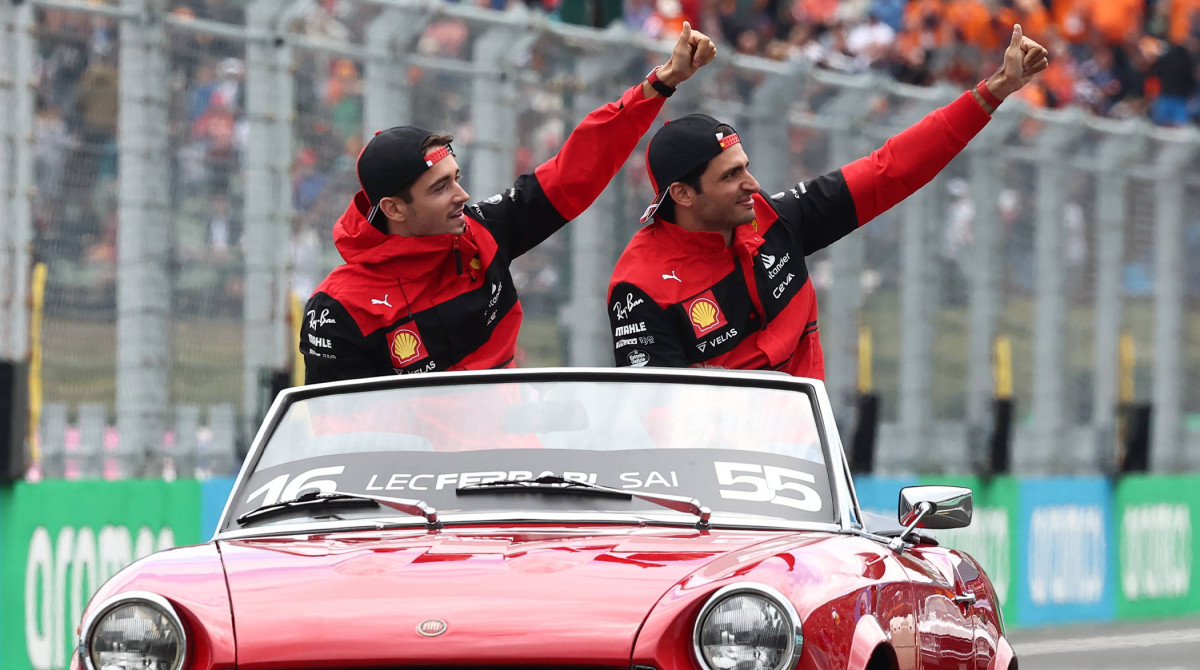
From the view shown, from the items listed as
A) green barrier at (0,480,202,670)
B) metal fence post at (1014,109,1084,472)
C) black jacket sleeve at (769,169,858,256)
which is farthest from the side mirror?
metal fence post at (1014,109,1084,472)

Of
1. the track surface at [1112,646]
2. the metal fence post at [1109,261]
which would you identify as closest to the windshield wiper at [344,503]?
the track surface at [1112,646]

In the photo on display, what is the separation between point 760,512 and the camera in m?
5.18

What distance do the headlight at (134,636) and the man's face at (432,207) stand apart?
2.50 meters

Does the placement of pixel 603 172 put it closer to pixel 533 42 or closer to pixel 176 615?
pixel 176 615

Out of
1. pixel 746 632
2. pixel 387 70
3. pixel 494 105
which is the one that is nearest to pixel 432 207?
pixel 746 632

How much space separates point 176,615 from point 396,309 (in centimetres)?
236

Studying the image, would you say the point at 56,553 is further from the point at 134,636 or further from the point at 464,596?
the point at 464,596

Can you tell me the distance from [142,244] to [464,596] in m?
5.93

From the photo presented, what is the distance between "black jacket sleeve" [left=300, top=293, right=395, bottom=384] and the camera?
669cm

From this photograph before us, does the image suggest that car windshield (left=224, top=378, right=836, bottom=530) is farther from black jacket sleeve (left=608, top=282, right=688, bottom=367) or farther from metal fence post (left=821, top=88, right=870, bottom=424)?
metal fence post (left=821, top=88, right=870, bottom=424)

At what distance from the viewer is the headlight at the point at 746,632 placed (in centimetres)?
429

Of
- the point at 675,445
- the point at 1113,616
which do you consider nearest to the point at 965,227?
the point at 1113,616

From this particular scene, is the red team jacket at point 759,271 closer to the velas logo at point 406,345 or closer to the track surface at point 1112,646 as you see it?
the velas logo at point 406,345

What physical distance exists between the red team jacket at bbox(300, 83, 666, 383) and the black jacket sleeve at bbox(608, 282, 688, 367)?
35 cm
